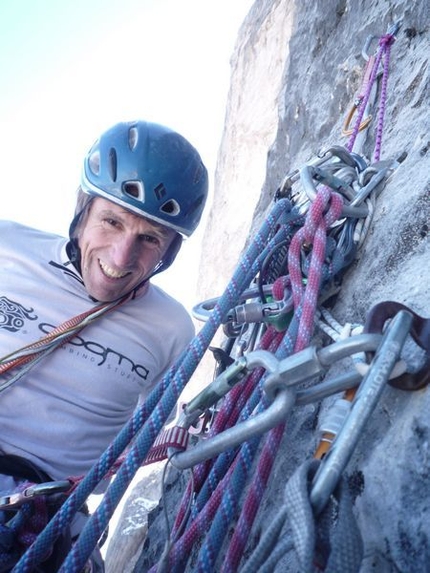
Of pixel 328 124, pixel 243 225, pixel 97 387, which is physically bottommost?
pixel 97 387

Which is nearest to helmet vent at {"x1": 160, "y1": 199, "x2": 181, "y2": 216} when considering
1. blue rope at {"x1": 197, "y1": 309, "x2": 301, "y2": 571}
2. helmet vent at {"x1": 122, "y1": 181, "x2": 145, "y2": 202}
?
helmet vent at {"x1": 122, "y1": 181, "x2": 145, "y2": 202}

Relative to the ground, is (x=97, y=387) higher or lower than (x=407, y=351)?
lower

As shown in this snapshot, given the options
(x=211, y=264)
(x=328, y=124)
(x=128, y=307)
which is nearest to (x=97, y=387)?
(x=128, y=307)

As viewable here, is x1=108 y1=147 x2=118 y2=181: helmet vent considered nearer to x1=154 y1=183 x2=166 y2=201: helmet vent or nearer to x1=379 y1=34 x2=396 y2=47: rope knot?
x1=154 y1=183 x2=166 y2=201: helmet vent

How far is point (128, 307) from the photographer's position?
1.98m

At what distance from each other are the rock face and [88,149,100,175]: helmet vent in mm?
1051

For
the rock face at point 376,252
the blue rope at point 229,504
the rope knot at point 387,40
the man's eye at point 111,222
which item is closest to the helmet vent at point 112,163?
the man's eye at point 111,222

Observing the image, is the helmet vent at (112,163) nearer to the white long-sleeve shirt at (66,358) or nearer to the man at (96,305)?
the man at (96,305)

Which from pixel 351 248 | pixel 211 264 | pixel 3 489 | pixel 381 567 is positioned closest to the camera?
pixel 381 567

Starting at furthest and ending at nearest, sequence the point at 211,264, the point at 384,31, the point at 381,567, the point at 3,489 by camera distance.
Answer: the point at 211,264 → the point at 384,31 → the point at 3,489 → the point at 381,567

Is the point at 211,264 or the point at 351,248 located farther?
the point at 211,264

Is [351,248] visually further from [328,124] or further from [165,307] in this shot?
[328,124]

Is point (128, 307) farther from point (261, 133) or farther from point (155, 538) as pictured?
point (261, 133)

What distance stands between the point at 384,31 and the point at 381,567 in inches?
115
